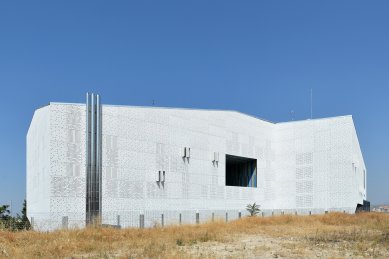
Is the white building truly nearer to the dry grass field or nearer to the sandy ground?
the dry grass field

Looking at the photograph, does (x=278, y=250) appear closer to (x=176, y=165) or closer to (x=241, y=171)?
(x=176, y=165)

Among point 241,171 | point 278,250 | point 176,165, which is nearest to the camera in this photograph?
point 278,250

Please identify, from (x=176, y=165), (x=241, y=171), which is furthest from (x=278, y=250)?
(x=241, y=171)

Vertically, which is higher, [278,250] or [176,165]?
[176,165]

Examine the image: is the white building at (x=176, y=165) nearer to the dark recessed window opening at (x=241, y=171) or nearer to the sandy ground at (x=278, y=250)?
the dark recessed window opening at (x=241, y=171)

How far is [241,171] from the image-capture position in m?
54.0

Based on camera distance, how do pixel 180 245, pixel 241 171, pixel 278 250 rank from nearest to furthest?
pixel 278 250
pixel 180 245
pixel 241 171

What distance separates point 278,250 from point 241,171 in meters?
37.6

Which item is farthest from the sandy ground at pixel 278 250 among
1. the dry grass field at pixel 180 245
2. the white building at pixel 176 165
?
the white building at pixel 176 165

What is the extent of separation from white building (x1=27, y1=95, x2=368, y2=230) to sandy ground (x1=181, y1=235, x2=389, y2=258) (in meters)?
13.8

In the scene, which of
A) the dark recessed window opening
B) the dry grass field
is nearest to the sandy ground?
the dry grass field

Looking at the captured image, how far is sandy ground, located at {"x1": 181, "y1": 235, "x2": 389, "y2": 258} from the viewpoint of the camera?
49.3ft

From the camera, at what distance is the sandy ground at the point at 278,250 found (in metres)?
15.0

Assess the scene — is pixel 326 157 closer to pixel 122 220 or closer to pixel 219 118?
pixel 219 118
